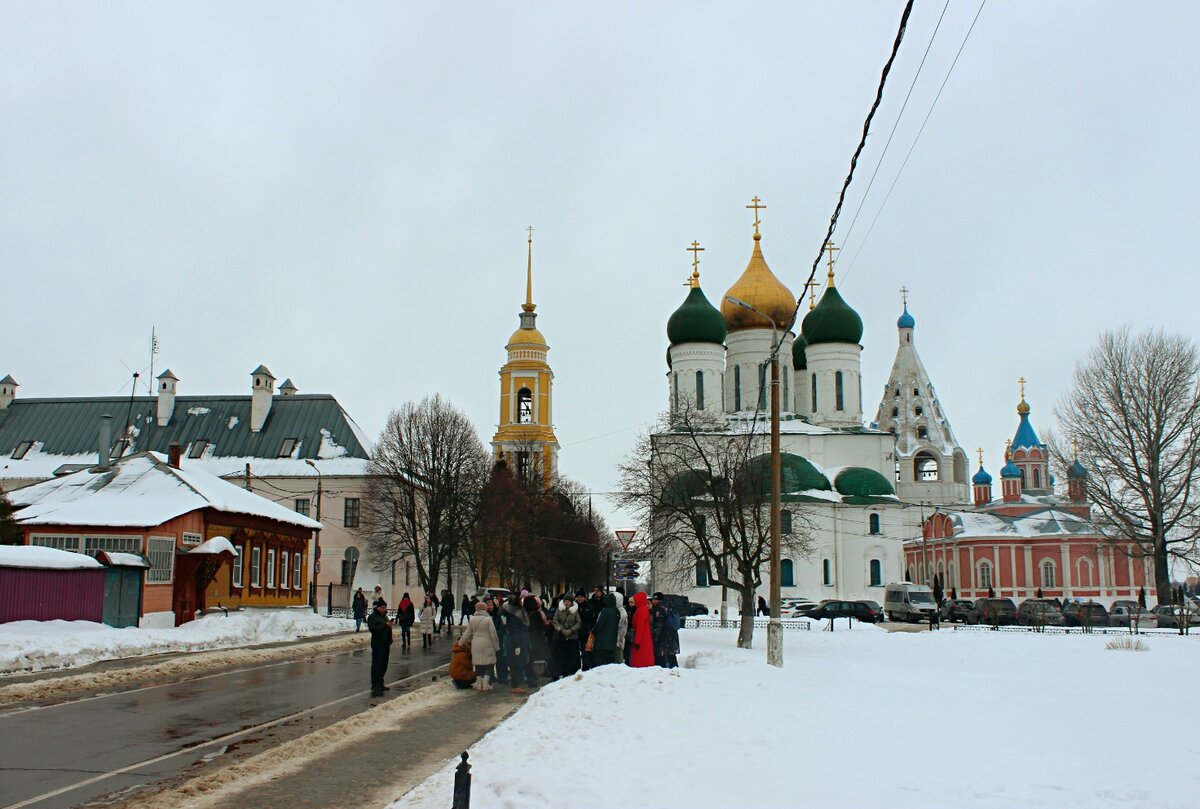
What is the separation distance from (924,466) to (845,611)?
42578mm

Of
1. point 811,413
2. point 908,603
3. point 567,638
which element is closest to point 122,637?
point 567,638

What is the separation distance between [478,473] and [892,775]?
44.6m

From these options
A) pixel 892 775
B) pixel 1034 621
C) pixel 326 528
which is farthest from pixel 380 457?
pixel 892 775

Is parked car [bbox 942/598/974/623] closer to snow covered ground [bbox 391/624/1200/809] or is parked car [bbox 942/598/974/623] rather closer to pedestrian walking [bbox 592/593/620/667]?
snow covered ground [bbox 391/624/1200/809]

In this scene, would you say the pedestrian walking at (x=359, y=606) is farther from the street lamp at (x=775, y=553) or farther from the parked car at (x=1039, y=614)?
the parked car at (x=1039, y=614)

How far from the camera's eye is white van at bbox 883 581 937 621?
4962cm

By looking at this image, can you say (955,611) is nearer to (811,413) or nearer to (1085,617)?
(1085,617)

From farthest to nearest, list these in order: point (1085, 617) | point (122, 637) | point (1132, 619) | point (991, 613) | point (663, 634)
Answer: point (991, 613), point (1132, 619), point (1085, 617), point (122, 637), point (663, 634)

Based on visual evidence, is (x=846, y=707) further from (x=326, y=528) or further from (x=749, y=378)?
(x=749, y=378)

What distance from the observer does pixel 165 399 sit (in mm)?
64562

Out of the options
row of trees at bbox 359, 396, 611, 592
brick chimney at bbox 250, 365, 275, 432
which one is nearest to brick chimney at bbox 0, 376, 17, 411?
brick chimney at bbox 250, 365, 275, 432

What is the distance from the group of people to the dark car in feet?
96.0

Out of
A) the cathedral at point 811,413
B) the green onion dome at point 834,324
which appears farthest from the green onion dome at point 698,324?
the green onion dome at point 834,324

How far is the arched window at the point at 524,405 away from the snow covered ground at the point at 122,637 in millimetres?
41960
